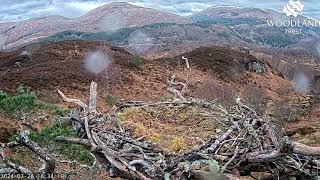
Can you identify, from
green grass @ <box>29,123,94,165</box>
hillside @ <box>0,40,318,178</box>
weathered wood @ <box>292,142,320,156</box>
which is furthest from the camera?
hillside @ <box>0,40,318,178</box>

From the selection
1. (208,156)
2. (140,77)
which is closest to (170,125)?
(208,156)

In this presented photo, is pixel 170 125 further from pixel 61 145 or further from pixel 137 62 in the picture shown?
pixel 137 62

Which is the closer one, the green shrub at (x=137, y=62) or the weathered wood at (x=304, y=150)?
the weathered wood at (x=304, y=150)

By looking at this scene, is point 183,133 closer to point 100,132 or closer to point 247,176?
point 100,132

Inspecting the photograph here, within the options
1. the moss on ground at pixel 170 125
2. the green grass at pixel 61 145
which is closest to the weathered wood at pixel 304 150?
the moss on ground at pixel 170 125

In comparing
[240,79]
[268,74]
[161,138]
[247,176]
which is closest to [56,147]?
[161,138]

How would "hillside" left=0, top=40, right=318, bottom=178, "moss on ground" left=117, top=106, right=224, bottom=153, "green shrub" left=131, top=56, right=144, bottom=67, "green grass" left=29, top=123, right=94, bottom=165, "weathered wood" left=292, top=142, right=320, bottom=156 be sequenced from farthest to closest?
"green shrub" left=131, top=56, right=144, bottom=67 < "hillside" left=0, top=40, right=318, bottom=178 < "moss on ground" left=117, top=106, right=224, bottom=153 < "green grass" left=29, top=123, right=94, bottom=165 < "weathered wood" left=292, top=142, right=320, bottom=156

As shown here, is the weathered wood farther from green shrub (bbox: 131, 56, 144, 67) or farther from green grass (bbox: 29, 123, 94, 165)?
green shrub (bbox: 131, 56, 144, 67)

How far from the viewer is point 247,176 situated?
17.1ft

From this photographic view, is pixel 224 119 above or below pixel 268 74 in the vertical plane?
above

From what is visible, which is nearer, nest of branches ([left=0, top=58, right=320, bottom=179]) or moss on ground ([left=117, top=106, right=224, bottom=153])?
nest of branches ([left=0, top=58, right=320, bottom=179])

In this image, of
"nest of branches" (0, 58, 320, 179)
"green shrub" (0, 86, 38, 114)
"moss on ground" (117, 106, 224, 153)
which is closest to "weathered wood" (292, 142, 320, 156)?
"nest of branches" (0, 58, 320, 179)

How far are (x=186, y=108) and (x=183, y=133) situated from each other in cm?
88

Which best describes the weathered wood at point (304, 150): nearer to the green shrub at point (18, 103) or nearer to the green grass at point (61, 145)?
the green grass at point (61, 145)
